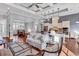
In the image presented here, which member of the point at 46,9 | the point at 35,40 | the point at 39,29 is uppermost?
the point at 46,9

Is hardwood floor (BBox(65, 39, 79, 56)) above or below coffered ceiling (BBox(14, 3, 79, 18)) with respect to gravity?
below

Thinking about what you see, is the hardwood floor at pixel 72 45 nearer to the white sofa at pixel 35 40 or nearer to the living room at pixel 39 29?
the living room at pixel 39 29

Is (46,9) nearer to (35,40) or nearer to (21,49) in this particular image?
(35,40)

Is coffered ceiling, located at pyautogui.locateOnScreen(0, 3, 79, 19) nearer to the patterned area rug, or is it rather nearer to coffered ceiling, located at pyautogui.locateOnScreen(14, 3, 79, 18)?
coffered ceiling, located at pyautogui.locateOnScreen(14, 3, 79, 18)

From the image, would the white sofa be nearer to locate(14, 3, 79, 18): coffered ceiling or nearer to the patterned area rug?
the patterned area rug

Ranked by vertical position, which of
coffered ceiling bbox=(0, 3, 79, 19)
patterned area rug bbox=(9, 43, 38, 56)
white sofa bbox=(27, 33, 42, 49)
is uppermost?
coffered ceiling bbox=(0, 3, 79, 19)

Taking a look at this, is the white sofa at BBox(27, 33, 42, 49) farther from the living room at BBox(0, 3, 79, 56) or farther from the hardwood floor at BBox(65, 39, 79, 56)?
the hardwood floor at BBox(65, 39, 79, 56)

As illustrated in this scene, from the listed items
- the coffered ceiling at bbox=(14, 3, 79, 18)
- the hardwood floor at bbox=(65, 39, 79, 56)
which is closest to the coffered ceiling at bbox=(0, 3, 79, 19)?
the coffered ceiling at bbox=(14, 3, 79, 18)

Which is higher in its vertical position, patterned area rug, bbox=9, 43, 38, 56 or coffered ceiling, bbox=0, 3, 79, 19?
coffered ceiling, bbox=0, 3, 79, 19

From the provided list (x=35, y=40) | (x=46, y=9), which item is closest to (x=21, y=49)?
(x=35, y=40)

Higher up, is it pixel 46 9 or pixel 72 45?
pixel 46 9

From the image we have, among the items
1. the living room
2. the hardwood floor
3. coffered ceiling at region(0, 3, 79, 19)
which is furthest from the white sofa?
the hardwood floor

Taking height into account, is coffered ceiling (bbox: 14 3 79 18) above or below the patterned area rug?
above

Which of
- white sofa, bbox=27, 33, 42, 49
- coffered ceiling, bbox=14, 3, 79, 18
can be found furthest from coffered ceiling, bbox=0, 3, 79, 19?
white sofa, bbox=27, 33, 42, 49
